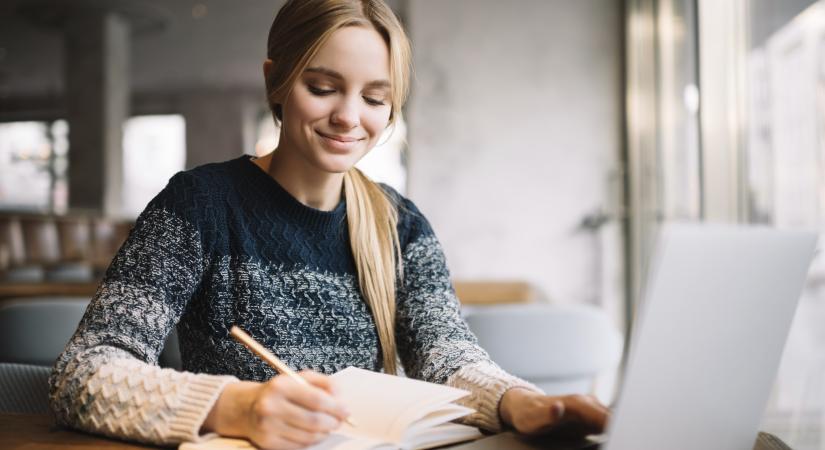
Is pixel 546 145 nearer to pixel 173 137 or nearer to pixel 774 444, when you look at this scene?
pixel 173 137

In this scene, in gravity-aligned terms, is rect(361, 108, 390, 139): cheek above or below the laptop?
above

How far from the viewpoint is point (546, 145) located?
457 centimetres

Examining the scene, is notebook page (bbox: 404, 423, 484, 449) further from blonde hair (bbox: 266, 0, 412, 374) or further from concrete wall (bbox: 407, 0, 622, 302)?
concrete wall (bbox: 407, 0, 622, 302)

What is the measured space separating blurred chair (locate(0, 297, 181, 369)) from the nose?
3.66ft

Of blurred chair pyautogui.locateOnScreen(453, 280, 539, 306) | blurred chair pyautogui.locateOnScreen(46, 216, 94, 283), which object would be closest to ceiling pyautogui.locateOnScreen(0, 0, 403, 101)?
blurred chair pyautogui.locateOnScreen(46, 216, 94, 283)

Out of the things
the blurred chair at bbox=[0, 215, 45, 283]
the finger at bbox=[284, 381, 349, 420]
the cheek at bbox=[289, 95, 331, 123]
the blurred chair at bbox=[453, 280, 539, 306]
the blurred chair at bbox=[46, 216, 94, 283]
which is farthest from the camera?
the blurred chair at bbox=[46, 216, 94, 283]

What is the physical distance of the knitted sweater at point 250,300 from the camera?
82cm

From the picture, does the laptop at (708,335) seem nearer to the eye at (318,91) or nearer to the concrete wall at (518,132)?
the eye at (318,91)

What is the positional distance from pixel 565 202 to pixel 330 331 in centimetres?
366

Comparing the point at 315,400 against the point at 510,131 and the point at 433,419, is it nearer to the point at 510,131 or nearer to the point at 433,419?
the point at 433,419

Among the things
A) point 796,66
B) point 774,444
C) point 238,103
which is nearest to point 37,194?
point 238,103

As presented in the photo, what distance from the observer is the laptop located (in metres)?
0.52

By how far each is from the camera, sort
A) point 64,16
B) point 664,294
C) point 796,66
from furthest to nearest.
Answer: point 64,16, point 796,66, point 664,294

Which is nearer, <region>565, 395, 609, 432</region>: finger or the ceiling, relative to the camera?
<region>565, 395, 609, 432</region>: finger
